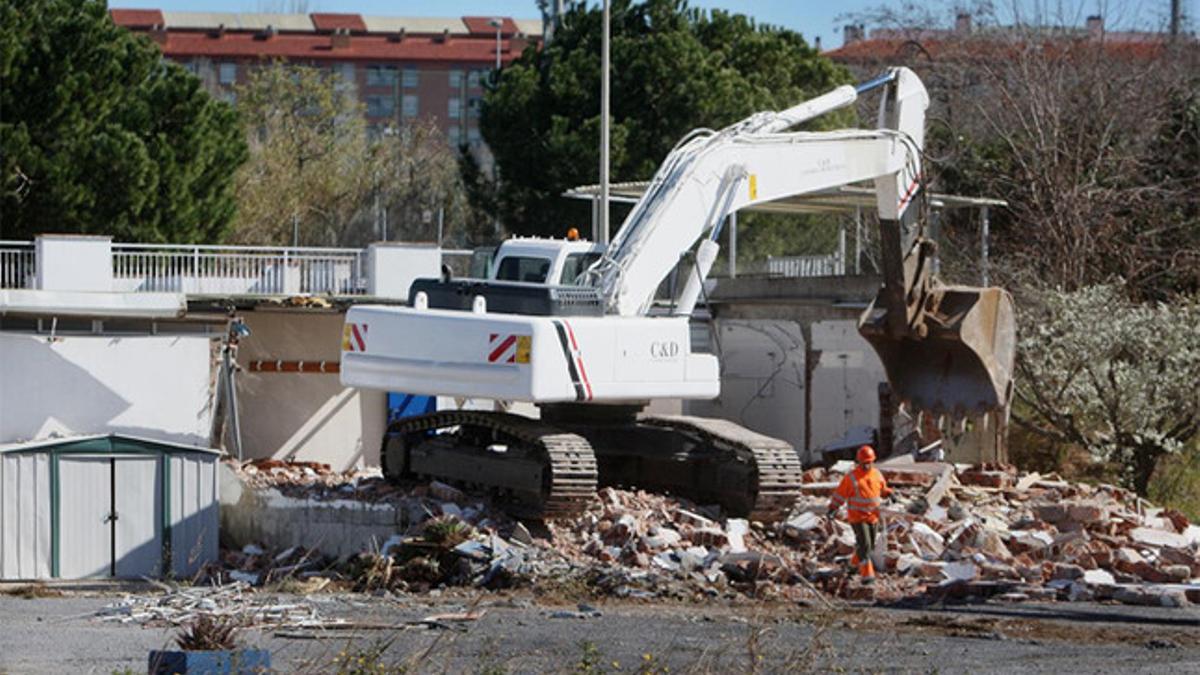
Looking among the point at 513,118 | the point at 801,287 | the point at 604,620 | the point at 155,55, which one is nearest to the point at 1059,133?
the point at 801,287

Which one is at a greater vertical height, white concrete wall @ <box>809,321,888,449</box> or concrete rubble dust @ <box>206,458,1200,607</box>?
white concrete wall @ <box>809,321,888,449</box>

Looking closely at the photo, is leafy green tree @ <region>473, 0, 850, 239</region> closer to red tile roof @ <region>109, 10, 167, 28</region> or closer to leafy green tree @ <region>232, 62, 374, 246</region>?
leafy green tree @ <region>232, 62, 374, 246</region>

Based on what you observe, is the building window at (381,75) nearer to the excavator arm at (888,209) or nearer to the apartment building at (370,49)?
the apartment building at (370,49)

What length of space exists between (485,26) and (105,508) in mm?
100028

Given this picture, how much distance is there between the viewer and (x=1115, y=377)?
104 feet

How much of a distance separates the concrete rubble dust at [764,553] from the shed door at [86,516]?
201cm

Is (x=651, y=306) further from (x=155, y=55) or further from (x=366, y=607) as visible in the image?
(x=155, y=55)

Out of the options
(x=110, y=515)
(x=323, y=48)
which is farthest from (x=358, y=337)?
(x=323, y=48)

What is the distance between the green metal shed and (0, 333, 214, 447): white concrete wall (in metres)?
4.48

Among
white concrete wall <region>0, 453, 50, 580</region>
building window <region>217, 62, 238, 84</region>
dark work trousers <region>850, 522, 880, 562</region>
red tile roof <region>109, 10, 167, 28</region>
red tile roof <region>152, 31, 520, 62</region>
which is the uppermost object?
red tile roof <region>109, 10, 167, 28</region>

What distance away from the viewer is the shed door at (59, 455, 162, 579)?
85.4 feet

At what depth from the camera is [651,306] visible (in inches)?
896

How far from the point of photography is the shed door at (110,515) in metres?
26.0

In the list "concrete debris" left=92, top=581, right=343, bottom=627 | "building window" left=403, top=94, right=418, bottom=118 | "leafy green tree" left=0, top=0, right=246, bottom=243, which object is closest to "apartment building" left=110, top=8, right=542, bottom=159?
"building window" left=403, top=94, right=418, bottom=118
